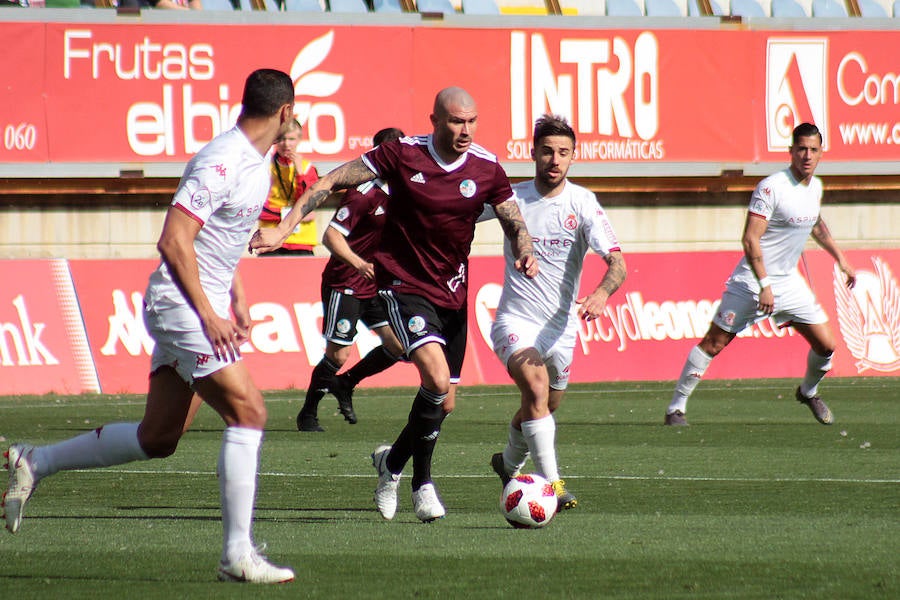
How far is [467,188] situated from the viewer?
24.7 ft

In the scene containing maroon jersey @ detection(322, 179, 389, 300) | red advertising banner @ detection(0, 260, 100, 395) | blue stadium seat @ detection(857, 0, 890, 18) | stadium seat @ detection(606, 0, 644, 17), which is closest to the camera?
maroon jersey @ detection(322, 179, 389, 300)

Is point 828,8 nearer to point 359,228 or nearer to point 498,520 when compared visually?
point 359,228

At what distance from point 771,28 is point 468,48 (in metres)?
4.45

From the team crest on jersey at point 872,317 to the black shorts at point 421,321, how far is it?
481 inches

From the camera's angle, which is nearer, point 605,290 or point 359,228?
point 605,290

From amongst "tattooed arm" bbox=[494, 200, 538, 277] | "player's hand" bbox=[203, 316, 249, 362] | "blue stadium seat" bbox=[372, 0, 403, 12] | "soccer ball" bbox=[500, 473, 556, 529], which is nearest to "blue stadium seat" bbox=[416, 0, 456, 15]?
"blue stadium seat" bbox=[372, 0, 403, 12]

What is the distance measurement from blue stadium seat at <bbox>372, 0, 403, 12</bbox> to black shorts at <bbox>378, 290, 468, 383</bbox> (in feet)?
45.8

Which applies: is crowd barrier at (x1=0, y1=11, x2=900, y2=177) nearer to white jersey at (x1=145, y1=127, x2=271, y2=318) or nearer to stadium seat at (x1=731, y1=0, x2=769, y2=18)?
stadium seat at (x1=731, y1=0, x2=769, y2=18)

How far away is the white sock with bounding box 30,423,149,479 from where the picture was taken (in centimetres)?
632

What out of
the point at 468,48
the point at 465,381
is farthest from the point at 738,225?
the point at 465,381

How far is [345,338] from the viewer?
12375mm

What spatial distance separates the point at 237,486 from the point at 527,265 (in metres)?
2.20

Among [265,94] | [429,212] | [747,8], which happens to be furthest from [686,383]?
[747,8]

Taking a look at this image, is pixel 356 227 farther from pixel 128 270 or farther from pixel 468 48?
pixel 468 48
